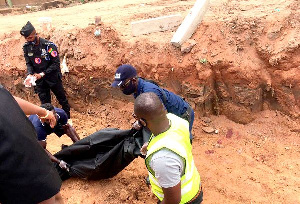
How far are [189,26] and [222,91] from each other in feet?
4.41

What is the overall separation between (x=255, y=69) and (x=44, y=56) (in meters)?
3.79

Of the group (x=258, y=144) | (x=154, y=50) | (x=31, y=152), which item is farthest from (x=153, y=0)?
(x=31, y=152)

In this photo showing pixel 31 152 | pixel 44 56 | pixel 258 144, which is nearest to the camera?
pixel 31 152

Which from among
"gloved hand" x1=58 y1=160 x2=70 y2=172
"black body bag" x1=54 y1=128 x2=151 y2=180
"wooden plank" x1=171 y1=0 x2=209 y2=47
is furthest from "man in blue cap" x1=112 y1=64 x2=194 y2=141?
"wooden plank" x1=171 y1=0 x2=209 y2=47

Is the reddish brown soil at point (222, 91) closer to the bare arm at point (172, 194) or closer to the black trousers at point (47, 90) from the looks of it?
the black trousers at point (47, 90)

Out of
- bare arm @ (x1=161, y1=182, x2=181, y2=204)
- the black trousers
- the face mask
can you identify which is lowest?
the black trousers

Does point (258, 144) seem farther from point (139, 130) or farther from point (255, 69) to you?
point (139, 130)

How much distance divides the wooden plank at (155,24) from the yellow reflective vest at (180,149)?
375 cm

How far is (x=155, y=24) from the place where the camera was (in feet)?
18.2

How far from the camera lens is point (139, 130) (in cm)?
353

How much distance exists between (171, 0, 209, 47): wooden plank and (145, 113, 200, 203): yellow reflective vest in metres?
3.11

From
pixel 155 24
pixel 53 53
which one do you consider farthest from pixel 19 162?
pixel 155 24

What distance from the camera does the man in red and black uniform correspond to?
16.3 ft

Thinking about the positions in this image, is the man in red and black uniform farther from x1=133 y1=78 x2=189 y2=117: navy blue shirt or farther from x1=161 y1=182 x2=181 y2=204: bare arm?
x1=161 y1=182 x2=181 y2=204: bare arm
